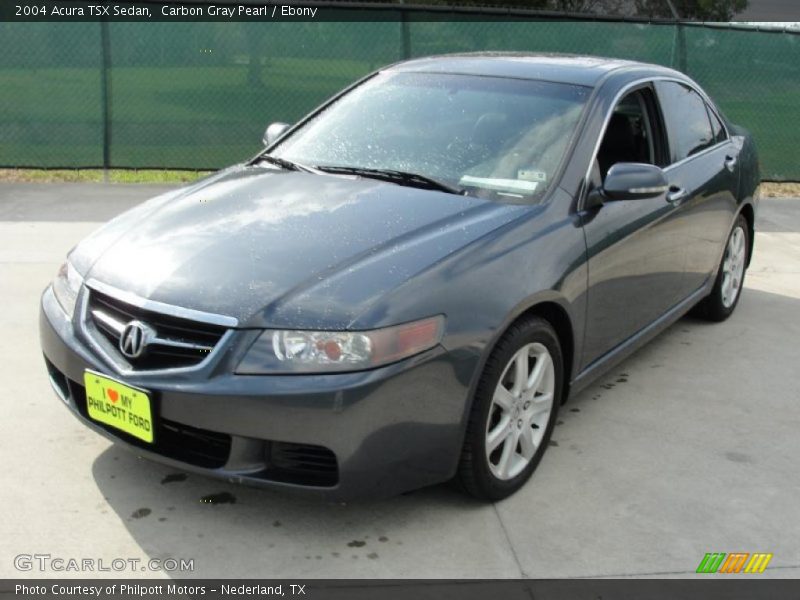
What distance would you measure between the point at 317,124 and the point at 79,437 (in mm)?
1882

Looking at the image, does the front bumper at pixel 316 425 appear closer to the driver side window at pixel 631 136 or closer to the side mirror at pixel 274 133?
the driver side window at pixel 631 136

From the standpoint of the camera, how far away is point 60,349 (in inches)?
132

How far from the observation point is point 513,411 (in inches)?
136

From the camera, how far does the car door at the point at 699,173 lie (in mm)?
4863

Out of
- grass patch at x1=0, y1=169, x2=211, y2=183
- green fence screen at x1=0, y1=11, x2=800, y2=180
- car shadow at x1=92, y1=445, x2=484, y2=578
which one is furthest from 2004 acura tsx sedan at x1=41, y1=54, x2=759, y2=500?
grass patch at x1=0, y1=169, x2=211, y2=183

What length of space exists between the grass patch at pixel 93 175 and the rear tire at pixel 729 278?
5.86 m

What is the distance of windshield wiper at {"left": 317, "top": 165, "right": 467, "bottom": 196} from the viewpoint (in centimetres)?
384

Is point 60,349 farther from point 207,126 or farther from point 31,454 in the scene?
point 207,126

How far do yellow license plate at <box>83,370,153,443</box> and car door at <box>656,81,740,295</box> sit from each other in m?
2.93

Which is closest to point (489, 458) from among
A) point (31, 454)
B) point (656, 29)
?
point (31, 454)

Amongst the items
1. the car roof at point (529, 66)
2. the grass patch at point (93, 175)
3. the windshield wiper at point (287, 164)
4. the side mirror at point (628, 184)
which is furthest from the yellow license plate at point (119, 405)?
the grass patch at point (93, 175)

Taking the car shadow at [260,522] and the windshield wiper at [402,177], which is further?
the windshield wiper at [402,177]

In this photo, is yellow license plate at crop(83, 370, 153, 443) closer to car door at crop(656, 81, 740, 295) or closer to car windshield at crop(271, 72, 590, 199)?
car windshield at crop(271, 72, 590, 199)

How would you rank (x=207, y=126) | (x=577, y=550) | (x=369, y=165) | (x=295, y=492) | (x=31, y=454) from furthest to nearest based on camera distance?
(x=207, y=126) < (x=369, y=165) < (x=31, y=454) < (x=577, y=550) < (x=295, y=492)
